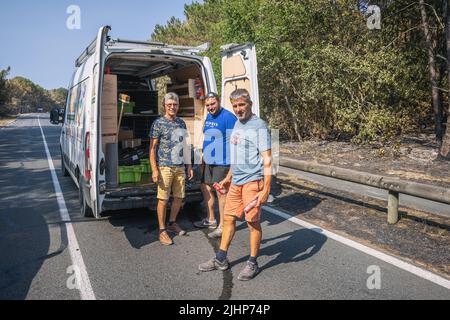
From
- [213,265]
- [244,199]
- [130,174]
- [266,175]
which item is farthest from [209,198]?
[266,175]

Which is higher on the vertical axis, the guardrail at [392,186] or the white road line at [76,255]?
the guardrail at [392,186]

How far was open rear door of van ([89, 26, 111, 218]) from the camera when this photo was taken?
16.3 ft

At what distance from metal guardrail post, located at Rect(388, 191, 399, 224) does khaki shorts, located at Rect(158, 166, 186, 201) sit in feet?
9.73

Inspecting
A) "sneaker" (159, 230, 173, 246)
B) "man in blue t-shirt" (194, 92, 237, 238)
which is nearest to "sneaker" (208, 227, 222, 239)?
"man in blue t-shirt" (194, 92, 237, 238)

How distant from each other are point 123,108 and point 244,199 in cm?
367

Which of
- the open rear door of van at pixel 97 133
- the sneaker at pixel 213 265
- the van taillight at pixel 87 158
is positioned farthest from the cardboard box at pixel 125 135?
the sneaker at pixel 213 265

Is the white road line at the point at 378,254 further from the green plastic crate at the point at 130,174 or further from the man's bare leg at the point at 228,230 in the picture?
the green plastic crate at the point at 130,174

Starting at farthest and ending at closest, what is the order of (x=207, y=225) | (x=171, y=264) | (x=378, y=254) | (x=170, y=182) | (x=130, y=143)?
(x=130, y=143), (x=207, y=225), (x=170, y=182), (x=378, y=254), (x=171, y=264)

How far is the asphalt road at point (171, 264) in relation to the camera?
363 centimetres

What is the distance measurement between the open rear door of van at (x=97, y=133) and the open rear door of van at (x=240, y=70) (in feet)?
5.96

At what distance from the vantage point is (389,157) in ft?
39.4

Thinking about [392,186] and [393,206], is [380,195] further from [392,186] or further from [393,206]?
[392,186]
